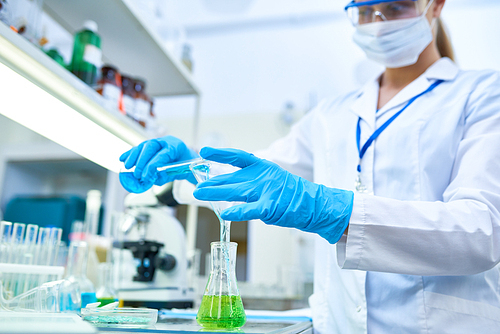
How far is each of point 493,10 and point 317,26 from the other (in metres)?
1.64

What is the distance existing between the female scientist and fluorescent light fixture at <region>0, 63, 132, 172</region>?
0.62ft

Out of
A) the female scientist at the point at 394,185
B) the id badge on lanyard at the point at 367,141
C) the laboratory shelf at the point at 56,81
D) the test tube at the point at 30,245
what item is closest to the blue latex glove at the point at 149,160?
the female scientist at the point at 394,185

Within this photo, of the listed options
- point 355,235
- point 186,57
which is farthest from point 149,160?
point 186,57

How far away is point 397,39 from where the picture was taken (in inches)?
54.4

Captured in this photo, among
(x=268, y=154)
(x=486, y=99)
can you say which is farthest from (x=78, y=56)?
(x=486, y=99)

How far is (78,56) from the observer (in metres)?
1.44

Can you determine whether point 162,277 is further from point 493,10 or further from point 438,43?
point 493,10

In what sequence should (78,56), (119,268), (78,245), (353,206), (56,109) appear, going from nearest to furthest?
(353,206) → (56,109) → (78,245) → (78,56) → (119,268)

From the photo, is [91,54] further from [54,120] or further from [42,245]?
[42,245]

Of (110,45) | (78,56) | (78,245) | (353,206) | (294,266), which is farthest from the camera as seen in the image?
(294,266)

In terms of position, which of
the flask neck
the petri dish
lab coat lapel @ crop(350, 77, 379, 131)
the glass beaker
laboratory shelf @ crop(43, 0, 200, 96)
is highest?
laboratory shelf @ crop(43, 0, 200, 96)

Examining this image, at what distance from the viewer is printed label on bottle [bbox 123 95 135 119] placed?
154 cm

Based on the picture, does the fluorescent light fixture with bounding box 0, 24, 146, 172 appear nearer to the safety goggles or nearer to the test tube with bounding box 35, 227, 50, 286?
the test tube with bounding box 35, 227, 50, 286

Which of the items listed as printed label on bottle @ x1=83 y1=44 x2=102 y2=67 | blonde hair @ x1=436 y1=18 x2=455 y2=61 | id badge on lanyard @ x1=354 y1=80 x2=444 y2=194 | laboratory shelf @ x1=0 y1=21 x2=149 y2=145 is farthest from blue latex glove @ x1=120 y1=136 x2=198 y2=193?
blonde hair @ x1=436 y1=18 x2=455 y2=61
